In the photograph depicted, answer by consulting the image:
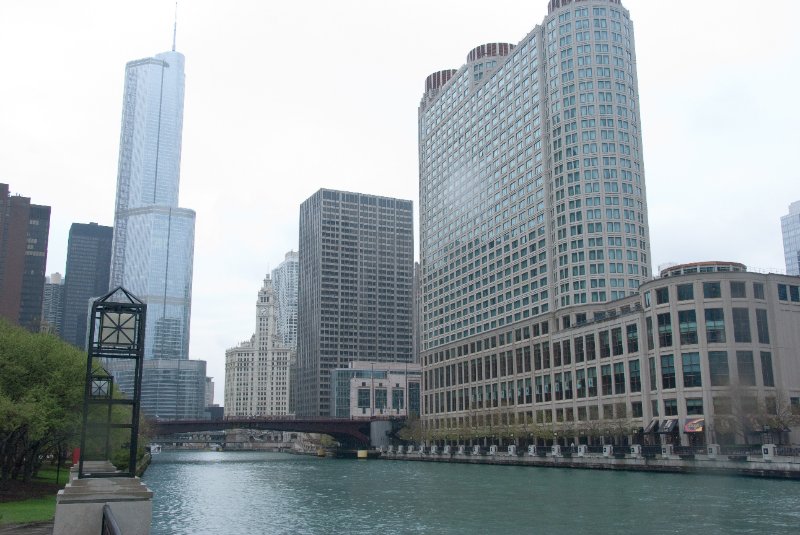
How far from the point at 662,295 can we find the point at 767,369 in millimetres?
19545

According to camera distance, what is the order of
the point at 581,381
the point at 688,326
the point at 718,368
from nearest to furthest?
the point at 718,368
the point at 688,326
the point at 581,381

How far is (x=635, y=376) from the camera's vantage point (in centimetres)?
13662

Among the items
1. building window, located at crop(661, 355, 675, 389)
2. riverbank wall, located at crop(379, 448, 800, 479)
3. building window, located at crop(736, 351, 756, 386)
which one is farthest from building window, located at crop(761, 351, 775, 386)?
riverbank wall, located at crop(379, 448, 800, 479)

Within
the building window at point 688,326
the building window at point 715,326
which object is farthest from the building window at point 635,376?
the building window at point 715,326

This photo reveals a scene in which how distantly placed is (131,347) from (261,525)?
1396 inches

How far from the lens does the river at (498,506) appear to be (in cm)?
5341

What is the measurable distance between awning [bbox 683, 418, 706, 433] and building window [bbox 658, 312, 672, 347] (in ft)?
42.7

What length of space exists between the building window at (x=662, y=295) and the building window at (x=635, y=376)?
→ 13284 millimetres

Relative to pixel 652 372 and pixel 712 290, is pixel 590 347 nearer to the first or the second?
pixel 652 372

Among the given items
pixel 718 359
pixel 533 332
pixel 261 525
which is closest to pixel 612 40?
pixel 533 332

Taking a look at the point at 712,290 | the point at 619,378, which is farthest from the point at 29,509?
the point at 619,378

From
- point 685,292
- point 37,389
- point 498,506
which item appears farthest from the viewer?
point 685,292

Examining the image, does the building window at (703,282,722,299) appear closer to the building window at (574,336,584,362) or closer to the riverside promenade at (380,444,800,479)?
the riverside promenade at (380,444,800,479)

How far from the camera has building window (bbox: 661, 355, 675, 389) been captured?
126262 mm
